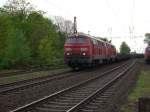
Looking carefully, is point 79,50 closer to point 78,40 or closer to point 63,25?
point 78,40

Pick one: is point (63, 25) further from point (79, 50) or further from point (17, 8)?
point (79, 50)

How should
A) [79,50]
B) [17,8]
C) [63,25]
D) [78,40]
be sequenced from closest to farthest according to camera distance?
1. [79,50]
2. [78,40]
3. [17,8]
4. [63,25]

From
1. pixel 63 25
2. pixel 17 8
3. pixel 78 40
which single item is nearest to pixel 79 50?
pixel 78 40

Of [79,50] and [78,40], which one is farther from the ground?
[78,40]

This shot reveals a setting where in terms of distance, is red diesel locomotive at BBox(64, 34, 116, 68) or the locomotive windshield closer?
red diesel locomotive at BBox(64, 34, 116, 68)

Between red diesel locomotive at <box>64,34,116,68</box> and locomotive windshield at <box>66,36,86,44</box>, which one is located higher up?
locomotive windshield at <box>66,36,86,44</box>

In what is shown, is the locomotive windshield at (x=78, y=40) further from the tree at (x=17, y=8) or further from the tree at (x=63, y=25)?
the tree at (x=63, y=25)

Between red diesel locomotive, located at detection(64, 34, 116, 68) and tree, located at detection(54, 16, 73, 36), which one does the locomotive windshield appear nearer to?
red diesel locomotive, located at detection(64, 34, 116, 68)

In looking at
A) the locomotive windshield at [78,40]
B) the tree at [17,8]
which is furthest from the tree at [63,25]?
the locomotive windshield at [78,40]

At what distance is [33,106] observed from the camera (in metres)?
11.9

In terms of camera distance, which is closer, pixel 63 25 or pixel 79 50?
pixel 79 50

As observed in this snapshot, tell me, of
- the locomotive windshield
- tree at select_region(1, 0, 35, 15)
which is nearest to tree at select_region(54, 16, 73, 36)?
tree at select_region(1, 0, 35, 15)

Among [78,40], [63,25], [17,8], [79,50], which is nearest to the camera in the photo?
[79,50]

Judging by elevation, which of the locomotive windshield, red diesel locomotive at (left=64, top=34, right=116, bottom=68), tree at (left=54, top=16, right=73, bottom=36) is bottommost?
red diesel locomotive at (left=64, top=34, right=116, bottom=68)
